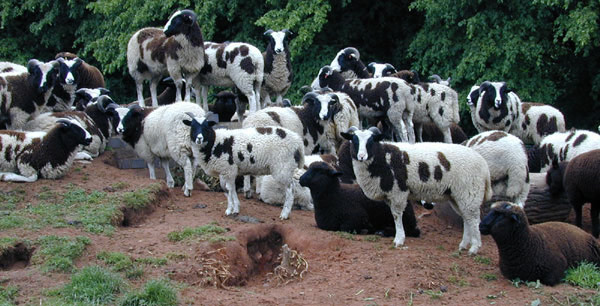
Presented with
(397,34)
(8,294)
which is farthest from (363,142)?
(397,34)

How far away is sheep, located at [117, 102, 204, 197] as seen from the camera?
1382 centimetres

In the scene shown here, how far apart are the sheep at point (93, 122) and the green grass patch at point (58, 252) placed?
191 inches

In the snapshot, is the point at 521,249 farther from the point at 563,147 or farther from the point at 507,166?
the point at 563,147

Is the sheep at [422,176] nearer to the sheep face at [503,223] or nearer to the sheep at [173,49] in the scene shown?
the sheep face at [503,223]

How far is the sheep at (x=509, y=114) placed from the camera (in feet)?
54.9

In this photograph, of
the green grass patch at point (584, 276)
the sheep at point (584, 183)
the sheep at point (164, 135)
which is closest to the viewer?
the green grass patch at point (584, 276)

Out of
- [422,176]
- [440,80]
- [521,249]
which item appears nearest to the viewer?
[521,249]

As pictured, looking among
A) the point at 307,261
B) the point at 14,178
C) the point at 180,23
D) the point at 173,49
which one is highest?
the point at 180,23

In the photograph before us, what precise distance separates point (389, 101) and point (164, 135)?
488cm

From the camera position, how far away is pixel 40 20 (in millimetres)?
26812

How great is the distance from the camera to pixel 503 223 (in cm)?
1012

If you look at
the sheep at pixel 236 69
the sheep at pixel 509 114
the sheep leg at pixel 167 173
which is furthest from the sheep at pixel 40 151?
the sheep at pixel 509 114

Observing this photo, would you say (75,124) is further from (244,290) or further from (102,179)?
(244,290)

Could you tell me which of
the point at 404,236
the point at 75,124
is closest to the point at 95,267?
the point at 404,236
